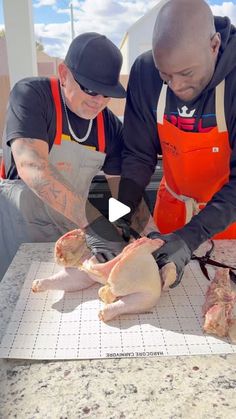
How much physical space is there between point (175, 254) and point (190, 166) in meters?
0.45

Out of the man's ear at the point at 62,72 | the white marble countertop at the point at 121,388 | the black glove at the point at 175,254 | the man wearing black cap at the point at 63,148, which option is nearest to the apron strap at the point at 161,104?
the man wearing black cap at the point at 63,148

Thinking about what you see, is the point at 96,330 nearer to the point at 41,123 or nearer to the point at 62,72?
the point at 41,123

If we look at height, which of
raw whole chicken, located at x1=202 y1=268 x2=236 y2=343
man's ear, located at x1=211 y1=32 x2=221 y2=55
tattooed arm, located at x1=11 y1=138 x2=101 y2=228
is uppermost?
man's ear, located at x1=211 y1=32 x2=221 y2=55

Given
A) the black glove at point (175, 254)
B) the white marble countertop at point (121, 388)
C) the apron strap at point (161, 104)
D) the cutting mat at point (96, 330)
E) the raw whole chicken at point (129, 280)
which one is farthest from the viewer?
the apron strap at point (161, 104)

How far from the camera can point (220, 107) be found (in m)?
1.26

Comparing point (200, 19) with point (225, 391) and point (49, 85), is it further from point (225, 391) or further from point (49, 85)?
point (225, 391)

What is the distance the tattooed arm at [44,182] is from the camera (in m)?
1.27

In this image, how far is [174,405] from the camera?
69 centimetres

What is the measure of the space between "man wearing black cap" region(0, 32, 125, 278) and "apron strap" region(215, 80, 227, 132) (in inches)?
13.6

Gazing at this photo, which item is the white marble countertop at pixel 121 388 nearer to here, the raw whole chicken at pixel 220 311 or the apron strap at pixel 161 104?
the raw whole chicken at pixel 220 311

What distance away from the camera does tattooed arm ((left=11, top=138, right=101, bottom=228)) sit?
1268 millimetres

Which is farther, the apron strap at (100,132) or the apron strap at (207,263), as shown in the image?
the apron strap at (100,132)
